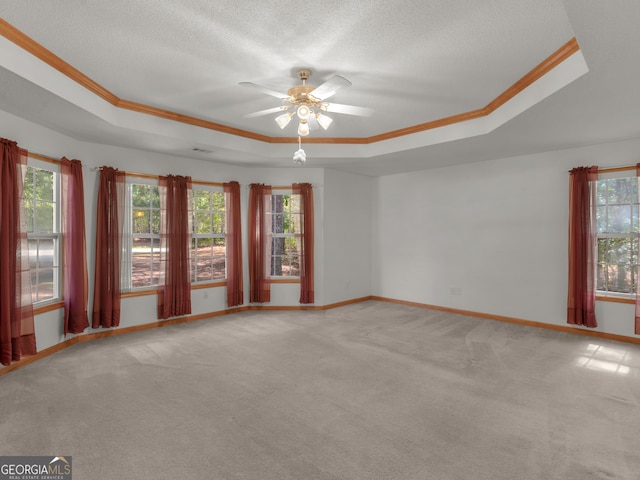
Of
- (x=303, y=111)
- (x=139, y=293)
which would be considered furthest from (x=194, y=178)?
(x=303, y=111)

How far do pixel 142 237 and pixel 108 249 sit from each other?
1.88 feet

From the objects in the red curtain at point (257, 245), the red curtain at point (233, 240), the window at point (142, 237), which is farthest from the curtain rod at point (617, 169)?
the window at point (142, 237)

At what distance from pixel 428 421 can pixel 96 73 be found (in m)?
4.00

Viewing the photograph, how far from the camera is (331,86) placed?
285 cm

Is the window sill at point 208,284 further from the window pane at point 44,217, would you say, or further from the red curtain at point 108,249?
the window pane at point 44,217

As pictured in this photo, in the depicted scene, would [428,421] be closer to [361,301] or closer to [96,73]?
[96,73]

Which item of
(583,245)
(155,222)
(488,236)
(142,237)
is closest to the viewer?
(583,245)

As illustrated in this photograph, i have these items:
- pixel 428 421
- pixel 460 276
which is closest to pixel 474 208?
pixel 460 276

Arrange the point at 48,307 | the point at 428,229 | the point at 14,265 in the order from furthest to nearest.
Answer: the point at 428,229 → the point at 48,307 → the point at 14,265

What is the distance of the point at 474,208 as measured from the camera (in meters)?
5.96

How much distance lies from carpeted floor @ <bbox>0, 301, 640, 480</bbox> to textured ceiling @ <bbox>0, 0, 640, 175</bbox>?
8.32 feet

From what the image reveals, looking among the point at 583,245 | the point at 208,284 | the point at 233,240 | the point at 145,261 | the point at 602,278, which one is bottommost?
the point at 208,284

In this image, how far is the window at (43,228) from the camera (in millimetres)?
3955

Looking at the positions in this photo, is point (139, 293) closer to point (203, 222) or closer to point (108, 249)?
point (108, 249)
